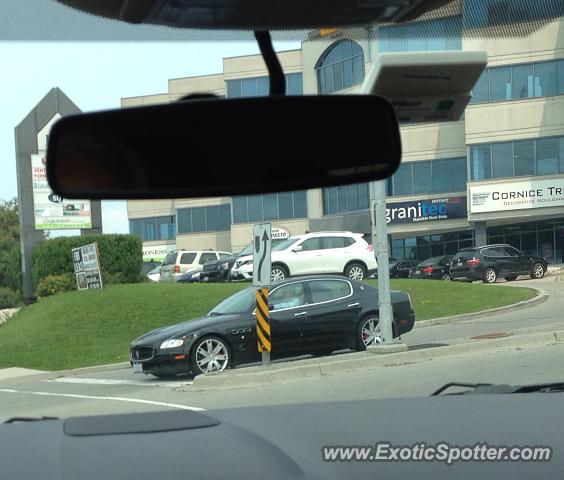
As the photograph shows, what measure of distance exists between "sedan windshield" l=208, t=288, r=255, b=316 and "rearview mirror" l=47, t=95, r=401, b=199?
1325 centimetres

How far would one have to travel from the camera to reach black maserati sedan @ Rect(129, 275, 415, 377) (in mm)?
15141

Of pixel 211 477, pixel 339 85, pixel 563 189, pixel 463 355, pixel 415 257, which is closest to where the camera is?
pixel 211 477

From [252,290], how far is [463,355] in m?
4.06

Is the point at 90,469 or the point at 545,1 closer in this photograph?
the point at 90,469

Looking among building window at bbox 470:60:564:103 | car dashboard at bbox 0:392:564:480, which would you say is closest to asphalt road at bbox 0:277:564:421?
building window at bbox 470:60:564:103

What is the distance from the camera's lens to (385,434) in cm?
307

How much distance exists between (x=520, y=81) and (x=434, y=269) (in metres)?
35.2

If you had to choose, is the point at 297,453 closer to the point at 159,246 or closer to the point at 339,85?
the point at 339,85

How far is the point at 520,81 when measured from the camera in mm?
5809

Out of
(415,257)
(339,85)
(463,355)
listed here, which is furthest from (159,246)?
(339,85)

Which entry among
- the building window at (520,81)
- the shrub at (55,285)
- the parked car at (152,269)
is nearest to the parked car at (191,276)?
the parked car at (152,269)

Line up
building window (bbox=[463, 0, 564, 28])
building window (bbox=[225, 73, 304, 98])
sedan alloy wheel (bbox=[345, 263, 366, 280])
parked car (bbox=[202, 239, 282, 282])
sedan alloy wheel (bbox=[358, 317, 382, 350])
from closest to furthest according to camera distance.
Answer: building window (bbox=[225, 73, 304, 98]) < building window (bbox=[463, 0, 564, 28]) < sedan alloy wheel (bbox=[358, 317, 382, 350]) < sedan alloy wheel (bbox=[345, 263, 366, 280]) < parked car (bbox=[202, 239, 282, 282])

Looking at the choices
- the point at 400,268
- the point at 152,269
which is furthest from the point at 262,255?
the point at 152,269

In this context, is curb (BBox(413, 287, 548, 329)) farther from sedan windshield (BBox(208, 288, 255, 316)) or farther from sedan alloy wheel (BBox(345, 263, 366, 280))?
sedan windshield (BBox(208, 288, 255, 316))
